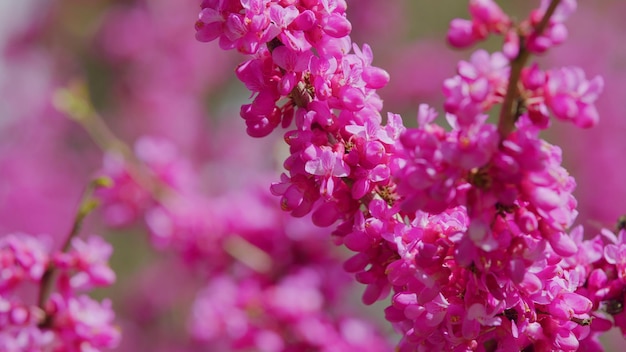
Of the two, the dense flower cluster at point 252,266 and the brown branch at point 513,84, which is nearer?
the brown branch at point 513,84

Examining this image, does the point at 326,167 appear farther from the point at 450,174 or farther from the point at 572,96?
A: the point at 572,96

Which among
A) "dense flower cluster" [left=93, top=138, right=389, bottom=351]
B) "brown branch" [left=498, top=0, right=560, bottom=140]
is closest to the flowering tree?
"brown branch" [left=498, top=0, right=560, bottom=140]

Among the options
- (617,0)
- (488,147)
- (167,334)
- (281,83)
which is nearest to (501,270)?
(488,147)

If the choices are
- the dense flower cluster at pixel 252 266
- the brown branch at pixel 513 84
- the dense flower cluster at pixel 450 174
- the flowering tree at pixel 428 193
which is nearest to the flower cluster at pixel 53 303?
the flowering tree at pixel 428 193

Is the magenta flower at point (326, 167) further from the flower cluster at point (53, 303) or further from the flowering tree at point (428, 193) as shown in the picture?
the flower cluster at point (53, 303)

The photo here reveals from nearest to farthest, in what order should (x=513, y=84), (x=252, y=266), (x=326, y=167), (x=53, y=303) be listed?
(x=513, y=84) → (x=326, y=167) → (x=53, y=303) → (x=252, y=266)

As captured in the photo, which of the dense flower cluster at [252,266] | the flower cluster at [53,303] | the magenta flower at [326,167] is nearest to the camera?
the magenta flower at [326,167]

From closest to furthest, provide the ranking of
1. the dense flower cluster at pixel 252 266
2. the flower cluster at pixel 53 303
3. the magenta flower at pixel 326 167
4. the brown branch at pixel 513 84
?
the brown branch at pixel 513 84 < the magenta flower at pixel 326 167 < the flower cluster at pixel 53 303 < the dense flower cluster at pixel 252 266

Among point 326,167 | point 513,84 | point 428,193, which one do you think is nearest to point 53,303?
point 326,167
